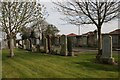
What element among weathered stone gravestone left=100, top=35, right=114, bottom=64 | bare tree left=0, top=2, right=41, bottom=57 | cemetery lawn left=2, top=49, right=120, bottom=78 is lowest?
cemetery lawn left=2, top=49, right=120, bottom=78

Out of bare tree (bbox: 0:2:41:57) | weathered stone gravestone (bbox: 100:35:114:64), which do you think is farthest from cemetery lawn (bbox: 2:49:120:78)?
Answer: bare tree (bbox: 0:2:41:57)

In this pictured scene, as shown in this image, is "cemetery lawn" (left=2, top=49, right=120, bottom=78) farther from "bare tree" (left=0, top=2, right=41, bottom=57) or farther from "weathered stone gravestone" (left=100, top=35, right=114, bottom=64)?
"bare tree" (left=0, top=2, right=41, bottom=57)

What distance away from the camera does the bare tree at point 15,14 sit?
2270 cm

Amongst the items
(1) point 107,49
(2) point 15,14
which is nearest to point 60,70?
(1) point 107,49

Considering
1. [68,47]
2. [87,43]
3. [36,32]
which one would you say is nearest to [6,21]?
[68,47]

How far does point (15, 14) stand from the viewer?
22.9m

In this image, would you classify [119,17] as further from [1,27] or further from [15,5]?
[1,27]

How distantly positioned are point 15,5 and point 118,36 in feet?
97.9

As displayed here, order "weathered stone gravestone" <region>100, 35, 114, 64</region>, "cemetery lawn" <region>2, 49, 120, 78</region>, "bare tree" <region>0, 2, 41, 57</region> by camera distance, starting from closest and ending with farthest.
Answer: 1. "cemetery lawn" <region>2, 49, 120, 78</region>
2. "weathered stone gravestone" <region>100, 35, 114, 64</region>
3. "bare tree" <region>0, 2, 41, 57</region>

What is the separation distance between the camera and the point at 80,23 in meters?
23.2

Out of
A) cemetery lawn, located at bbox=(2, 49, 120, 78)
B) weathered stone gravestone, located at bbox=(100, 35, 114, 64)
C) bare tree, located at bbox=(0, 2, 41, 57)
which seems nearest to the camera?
cemetery lawn, located at bbox=(2, 49, 120, 78)

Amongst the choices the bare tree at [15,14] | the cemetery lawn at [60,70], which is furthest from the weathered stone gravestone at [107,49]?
the bare tree at [15,14]

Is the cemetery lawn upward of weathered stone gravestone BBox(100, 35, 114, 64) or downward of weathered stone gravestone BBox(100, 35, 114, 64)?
downward

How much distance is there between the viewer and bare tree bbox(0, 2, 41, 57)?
22.7 meters
